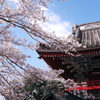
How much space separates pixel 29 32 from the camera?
395cm

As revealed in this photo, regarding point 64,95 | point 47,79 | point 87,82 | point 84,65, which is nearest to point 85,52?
point 84,65

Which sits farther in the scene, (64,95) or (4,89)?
(4,89)

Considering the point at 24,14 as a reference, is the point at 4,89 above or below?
below

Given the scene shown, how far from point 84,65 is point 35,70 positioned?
11.1ft

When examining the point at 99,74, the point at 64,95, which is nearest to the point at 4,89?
the point at 64,95

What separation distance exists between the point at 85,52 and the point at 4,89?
3807mm

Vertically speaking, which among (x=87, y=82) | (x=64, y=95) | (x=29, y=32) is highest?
(x=29, y=32)

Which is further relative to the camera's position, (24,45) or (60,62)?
(60,62)

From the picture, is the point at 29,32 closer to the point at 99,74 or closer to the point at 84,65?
the point at 84,65

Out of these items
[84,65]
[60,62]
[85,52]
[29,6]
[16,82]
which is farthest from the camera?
[60,62]

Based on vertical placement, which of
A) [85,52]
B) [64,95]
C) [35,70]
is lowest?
[64,95]

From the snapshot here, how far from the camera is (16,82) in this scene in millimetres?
5328

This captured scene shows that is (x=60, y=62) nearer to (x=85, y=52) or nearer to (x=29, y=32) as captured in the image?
(x=85, y=52)

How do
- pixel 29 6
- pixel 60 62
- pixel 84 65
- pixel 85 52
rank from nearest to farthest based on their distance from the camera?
pixel 29 6
pixel 85 52
pixel 84 65
pixel 60 62
